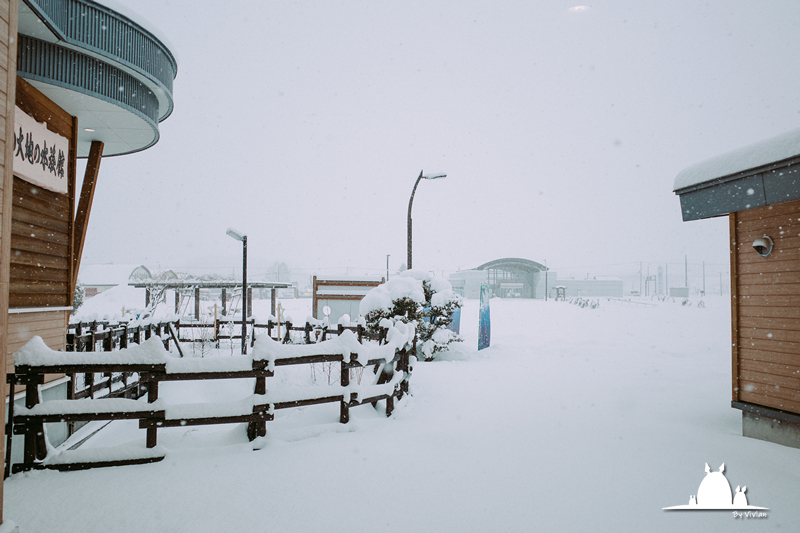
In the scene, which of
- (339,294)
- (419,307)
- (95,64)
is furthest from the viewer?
(339,294)

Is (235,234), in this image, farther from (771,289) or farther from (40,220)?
(771,289)

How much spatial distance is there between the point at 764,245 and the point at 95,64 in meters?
9.63

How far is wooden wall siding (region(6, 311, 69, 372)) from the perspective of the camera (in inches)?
225

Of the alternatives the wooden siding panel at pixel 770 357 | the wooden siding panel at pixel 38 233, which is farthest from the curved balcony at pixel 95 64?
the wooden siding panel at pixel 770 357

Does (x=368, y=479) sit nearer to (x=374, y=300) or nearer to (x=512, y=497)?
(x=512, y=497)

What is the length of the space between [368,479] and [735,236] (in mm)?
5864

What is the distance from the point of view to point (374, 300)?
38.8ft

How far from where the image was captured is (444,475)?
4105mm

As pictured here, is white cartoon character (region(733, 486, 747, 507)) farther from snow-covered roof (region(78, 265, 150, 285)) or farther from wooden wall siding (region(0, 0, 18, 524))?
snow-covered roof (region(78, 265, 150, 285))

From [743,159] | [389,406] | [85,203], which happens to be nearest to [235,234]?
[85,203]

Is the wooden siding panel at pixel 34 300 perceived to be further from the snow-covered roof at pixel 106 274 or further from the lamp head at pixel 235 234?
the snow-covered roof at pixel 106 274

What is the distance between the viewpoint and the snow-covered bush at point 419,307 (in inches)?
468

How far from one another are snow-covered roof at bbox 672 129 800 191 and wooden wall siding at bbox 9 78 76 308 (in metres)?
9.24

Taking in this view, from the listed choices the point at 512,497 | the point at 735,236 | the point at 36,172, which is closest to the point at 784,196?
the point at 735,236
